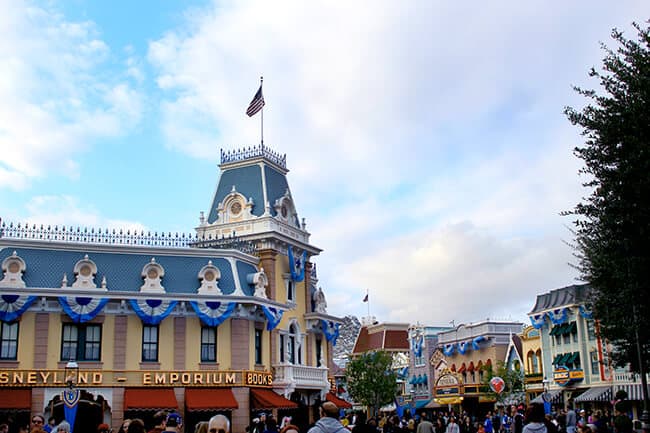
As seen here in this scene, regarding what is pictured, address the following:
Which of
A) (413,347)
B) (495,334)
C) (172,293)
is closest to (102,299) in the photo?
(172,293)

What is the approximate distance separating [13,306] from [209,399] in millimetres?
8741

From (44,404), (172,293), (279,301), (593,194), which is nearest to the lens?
(593,194)

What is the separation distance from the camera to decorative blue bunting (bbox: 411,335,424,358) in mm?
69938

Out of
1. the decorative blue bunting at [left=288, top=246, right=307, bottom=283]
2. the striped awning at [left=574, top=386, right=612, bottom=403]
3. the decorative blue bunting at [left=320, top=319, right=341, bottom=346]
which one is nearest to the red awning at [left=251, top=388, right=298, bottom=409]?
the decorative blue bunting at [left=288, top=246, right=307, bottom=283]

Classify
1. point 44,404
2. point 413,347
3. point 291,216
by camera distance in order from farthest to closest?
point 413,347 → point 291,216 → point 44,404

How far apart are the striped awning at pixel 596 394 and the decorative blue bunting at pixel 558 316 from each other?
4.74 m

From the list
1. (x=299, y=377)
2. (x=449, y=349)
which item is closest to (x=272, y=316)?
(x=299, y=377)

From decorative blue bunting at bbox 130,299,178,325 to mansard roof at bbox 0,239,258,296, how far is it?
791 millimetres

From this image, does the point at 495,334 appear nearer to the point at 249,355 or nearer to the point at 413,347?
the point at 413,347

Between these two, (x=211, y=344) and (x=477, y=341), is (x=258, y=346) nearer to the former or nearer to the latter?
(x=211, y=344)

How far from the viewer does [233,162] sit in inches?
1610

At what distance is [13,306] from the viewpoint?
30.5 m

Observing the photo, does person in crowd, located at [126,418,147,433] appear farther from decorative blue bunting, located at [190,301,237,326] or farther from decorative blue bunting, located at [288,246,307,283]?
decorative blue bunting, located at [288,246,307,283]

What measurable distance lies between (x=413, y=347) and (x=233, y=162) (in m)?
36.7
